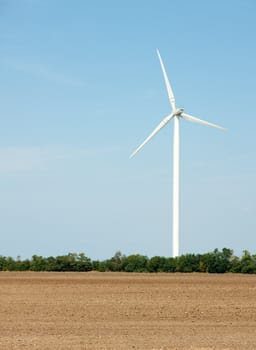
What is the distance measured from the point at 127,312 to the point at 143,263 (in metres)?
22.3

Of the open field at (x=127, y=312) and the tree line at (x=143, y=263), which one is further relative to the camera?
the tree line at (x=143, y=263)

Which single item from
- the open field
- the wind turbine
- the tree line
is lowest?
the open field

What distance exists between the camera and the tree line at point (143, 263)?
51312 millimetres

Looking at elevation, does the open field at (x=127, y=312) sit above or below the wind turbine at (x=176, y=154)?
below

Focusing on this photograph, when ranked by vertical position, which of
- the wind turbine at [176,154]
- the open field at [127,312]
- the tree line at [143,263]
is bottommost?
the open field at [127,312]

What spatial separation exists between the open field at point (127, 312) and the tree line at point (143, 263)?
13.1 ft

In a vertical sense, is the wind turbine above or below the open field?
above

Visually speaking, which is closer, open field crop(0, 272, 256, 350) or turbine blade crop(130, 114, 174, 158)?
open field crop(0, 272, 256, 350)

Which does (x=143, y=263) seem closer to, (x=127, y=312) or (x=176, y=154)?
(x=176, y=154)

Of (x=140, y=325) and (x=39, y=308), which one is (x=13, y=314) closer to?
(x=39, y=308)

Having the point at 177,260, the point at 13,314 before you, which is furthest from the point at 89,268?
the point at 13,314

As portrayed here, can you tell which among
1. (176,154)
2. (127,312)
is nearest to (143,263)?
(176,154)

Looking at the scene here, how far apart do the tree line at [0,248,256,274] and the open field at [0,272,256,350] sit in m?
4.00

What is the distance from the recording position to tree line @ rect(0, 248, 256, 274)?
168 ft
